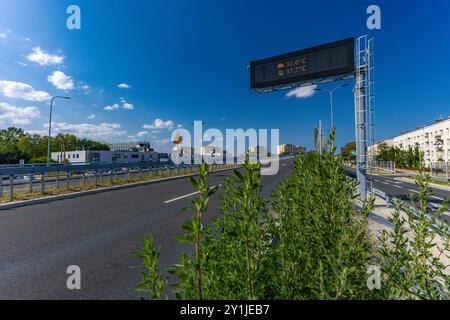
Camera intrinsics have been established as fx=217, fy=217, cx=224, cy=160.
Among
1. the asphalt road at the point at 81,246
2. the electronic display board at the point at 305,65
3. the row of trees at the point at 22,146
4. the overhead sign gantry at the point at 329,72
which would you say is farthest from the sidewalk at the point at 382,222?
the row of trees at the point at 22,146

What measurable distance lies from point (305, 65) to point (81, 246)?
1182 cm

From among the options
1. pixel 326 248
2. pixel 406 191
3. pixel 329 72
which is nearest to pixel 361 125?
pixel 329 72

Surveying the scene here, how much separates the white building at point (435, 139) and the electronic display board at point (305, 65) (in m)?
49.7

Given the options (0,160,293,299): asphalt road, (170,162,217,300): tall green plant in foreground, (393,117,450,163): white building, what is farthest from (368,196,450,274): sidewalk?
(393,117,450,163): white building

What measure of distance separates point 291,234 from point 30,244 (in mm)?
5793

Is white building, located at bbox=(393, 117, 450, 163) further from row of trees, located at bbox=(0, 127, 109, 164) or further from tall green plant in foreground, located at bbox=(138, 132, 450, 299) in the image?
row of trees, located at bbox=(0, 127, 109, 164)

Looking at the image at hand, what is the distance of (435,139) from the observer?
57.0 m

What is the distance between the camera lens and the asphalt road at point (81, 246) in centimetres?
331

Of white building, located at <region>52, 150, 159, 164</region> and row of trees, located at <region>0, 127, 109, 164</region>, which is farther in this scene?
white building, located at <region>52, 150, 159, 164</region>

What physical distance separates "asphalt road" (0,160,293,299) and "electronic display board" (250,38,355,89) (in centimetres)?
818

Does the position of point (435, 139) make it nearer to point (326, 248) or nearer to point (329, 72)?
point (329, 72)

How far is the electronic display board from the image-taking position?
389 inches

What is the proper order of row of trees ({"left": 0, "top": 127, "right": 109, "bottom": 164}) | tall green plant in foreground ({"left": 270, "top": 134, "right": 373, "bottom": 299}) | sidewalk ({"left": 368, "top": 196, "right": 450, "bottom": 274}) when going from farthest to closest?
1. row of trees ({"left": 0, "top": 127, "right": 109, "bottom": 164})
2. sidewalk ({"left": 368, "top": 196, "right": 450, "bottom": 274})
3. tall green plant in foreground ({"left": 270, "top": 134, "right": 373, "bottom": 299})
